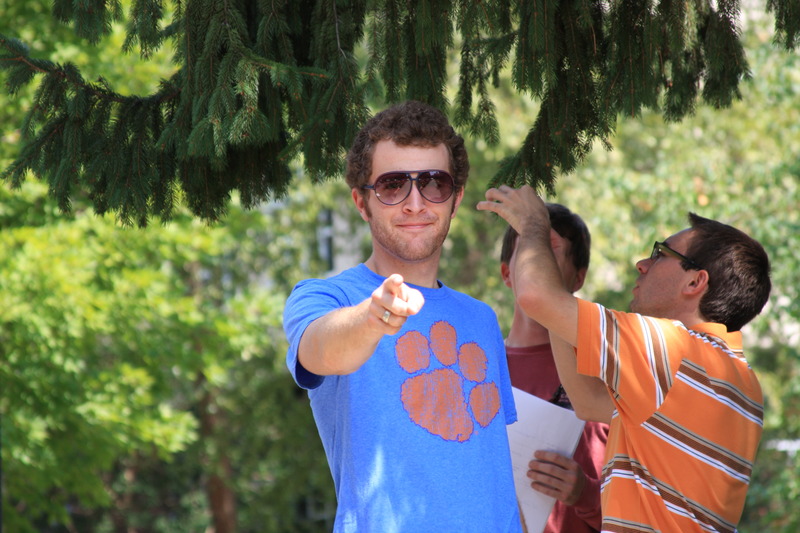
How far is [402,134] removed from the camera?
2.35 metres

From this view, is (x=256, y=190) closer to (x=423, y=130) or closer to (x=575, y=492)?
(x=423, y=130)

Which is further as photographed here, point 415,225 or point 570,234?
point 570,234

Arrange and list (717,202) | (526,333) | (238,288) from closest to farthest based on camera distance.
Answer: (526,333) < (717,202) < (238,288)

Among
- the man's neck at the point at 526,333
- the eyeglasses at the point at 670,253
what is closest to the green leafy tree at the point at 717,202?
the man's neck at the point at 526,333

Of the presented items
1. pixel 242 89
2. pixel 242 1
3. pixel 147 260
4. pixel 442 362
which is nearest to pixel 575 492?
pixel 442 362

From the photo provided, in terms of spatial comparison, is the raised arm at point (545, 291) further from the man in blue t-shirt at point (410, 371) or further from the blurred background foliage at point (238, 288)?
the blurred background foliage at point (238, 288)

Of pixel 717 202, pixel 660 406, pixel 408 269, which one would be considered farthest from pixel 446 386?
pixel 717 202

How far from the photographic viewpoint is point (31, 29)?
25.9 feet

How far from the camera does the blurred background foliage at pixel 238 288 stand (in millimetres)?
7742

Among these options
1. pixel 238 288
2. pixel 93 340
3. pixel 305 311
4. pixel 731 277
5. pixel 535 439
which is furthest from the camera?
pixel 238 288

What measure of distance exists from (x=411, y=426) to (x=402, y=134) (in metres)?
0.74

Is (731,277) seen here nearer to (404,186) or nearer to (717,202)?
(404,186)

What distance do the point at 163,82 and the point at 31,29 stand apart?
540 centimetres

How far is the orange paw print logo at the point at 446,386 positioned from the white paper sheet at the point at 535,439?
696 mm
